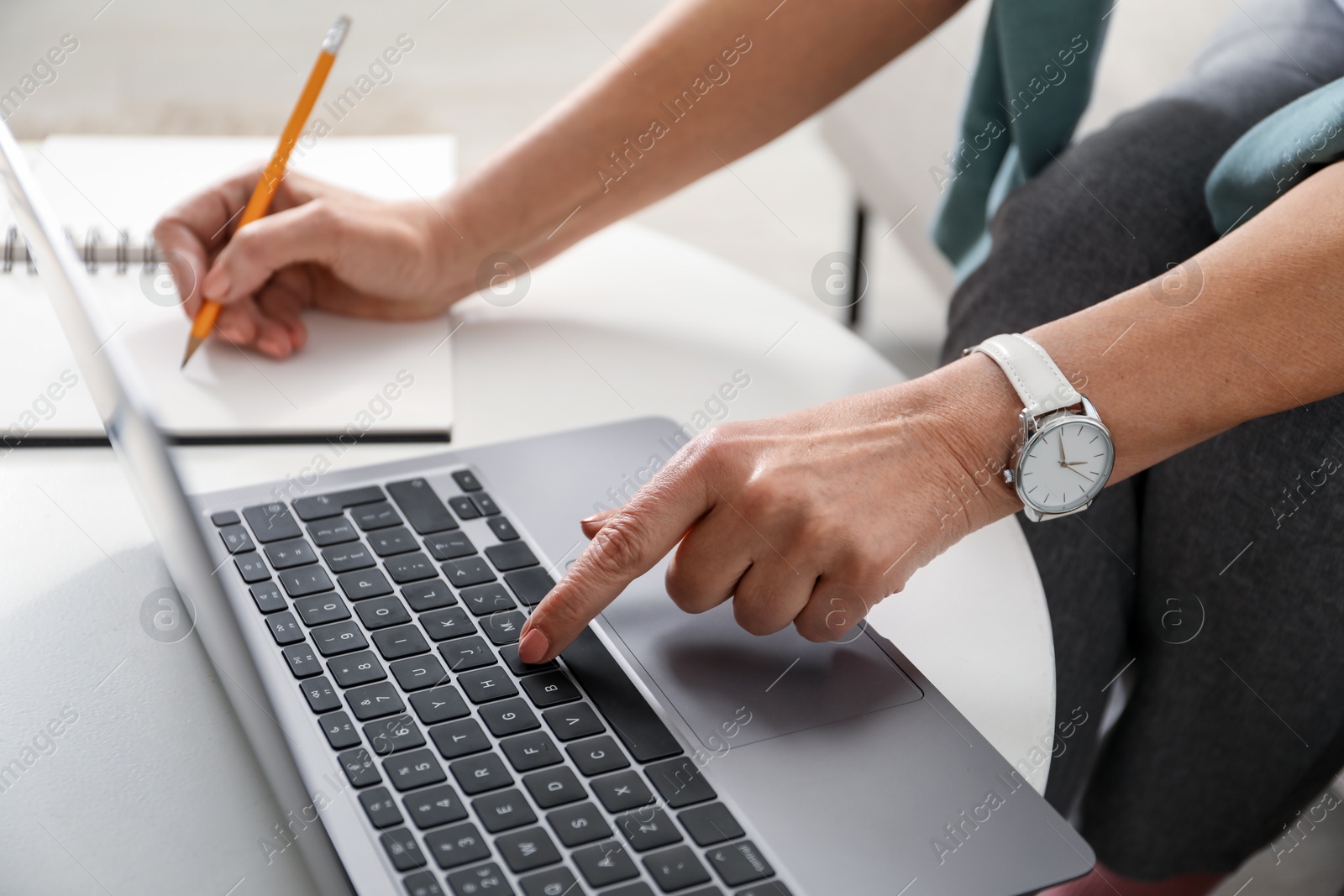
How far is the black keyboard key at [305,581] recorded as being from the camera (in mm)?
557

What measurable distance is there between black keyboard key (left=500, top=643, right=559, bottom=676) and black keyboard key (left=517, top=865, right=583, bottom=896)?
0.36 ft

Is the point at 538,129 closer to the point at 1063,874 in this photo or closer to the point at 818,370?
the point at 818,370

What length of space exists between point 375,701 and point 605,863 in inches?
5.1

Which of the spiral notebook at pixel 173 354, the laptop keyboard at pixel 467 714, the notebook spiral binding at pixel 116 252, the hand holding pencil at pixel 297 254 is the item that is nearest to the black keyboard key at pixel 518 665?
the laptop keyboard at pixel 467 714

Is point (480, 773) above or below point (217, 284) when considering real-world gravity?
below

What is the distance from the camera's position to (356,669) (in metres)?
0.51

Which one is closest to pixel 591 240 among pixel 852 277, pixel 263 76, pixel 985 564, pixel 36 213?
pixel 985 564

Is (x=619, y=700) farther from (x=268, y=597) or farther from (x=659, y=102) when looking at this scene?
(x=659, y=102)

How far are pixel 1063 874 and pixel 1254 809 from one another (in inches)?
16.6

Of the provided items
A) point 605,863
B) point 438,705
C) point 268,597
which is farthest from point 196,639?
point 605,863

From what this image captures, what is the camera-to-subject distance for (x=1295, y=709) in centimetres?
73

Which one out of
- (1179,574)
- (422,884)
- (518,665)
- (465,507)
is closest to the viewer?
(422,884)

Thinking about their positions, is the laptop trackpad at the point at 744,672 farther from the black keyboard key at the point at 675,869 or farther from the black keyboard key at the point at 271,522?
the black keyboard key at the point at 271,522

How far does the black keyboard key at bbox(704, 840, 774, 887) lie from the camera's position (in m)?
0.43
